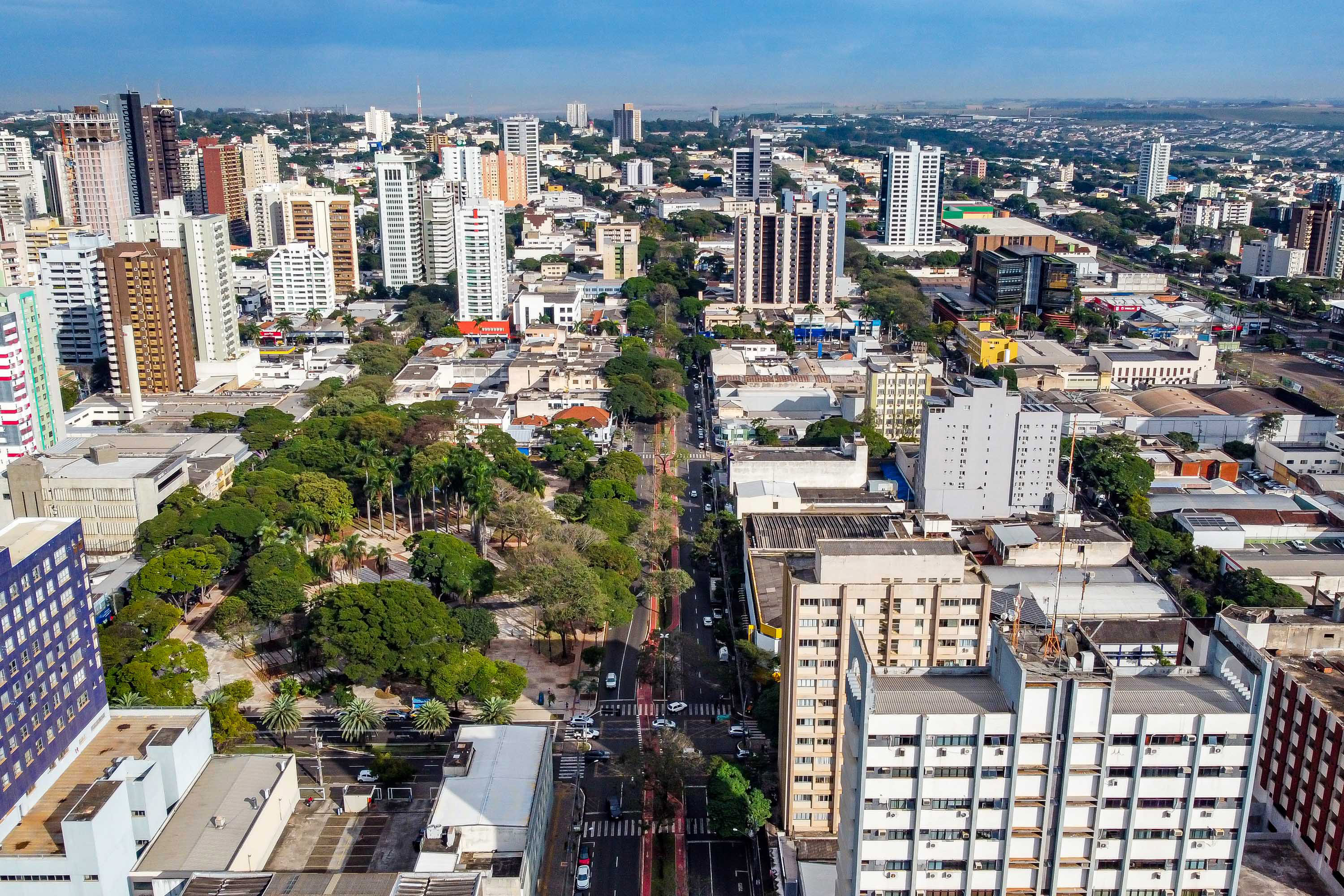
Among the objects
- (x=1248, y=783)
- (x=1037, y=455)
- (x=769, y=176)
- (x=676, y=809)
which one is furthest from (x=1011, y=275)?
(x=1248, y=783)

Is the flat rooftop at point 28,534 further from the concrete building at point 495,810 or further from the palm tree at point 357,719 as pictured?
the concrete building at point 495,810

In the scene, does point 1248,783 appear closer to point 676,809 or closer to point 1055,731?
point 1055,731

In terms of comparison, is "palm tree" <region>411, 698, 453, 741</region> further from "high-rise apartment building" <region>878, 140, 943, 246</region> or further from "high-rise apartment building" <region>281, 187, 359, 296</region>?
"high-rise apartment building" <region>878, 140, 943, 246</region>

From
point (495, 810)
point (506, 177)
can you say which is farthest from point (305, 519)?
point (506, 177)

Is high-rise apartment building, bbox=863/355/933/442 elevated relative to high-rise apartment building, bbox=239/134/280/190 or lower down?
lower down

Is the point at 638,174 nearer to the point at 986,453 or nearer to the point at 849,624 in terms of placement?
the point at 986,453

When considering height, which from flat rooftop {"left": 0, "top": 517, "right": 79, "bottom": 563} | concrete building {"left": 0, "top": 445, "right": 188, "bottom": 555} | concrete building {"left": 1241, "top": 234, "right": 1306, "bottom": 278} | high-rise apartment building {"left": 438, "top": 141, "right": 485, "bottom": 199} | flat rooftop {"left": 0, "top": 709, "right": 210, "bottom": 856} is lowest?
flat rooftop {"left": 0, "top": 709, "right": 210, "bottom": 856}

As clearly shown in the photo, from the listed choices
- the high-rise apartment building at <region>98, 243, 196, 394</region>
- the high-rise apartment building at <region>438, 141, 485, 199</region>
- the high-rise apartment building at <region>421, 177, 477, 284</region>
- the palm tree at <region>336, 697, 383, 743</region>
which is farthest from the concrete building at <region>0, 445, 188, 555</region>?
the high-rise apartment building at <region>438, 141, 485, 199</region>
